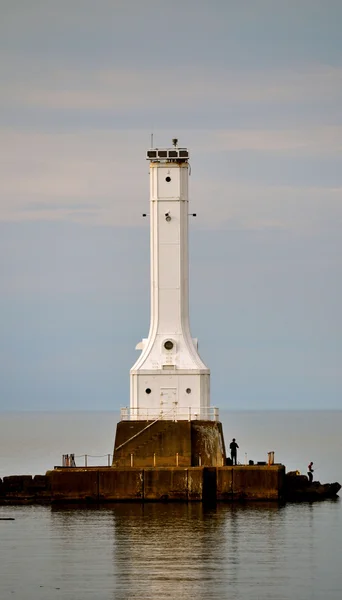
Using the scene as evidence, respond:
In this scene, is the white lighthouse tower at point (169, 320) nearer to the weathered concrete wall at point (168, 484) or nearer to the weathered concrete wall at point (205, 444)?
the weathered concrete wall at point (205, 444)

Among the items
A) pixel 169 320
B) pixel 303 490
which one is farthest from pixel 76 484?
pixel 303 490

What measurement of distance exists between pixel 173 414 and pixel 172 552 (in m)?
11.7

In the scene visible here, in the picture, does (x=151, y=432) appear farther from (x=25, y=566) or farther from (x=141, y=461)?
(x=25, y=566)

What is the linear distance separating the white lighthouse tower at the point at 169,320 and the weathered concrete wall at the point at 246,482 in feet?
9.08

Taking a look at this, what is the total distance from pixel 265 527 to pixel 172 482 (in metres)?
4.82

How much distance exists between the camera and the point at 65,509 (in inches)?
2261

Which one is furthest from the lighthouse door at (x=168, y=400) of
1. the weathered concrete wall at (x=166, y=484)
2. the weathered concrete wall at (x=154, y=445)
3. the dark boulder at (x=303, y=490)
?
the dark boulder at (x=303, y=490)

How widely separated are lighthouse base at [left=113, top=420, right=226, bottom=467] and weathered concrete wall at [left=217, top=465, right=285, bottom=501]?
1101 millimetres

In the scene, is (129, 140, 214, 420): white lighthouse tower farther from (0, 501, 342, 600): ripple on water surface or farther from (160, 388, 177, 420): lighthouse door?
(0, 501, 342, 600): ripple on water surface

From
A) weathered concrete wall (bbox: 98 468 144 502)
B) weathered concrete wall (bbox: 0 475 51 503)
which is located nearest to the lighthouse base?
weathered concrete wall (bbox: 98 468 144 502)

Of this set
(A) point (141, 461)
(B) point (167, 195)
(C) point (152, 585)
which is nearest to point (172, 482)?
(A) point (141, 461)

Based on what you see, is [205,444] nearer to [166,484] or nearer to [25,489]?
[166,484]

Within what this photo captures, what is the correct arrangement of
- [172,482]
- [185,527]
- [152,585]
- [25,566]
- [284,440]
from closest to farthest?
[152,585] → [25,566] → [185,527] → [172,482] → [284,440]

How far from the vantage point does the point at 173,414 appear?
59438mm
